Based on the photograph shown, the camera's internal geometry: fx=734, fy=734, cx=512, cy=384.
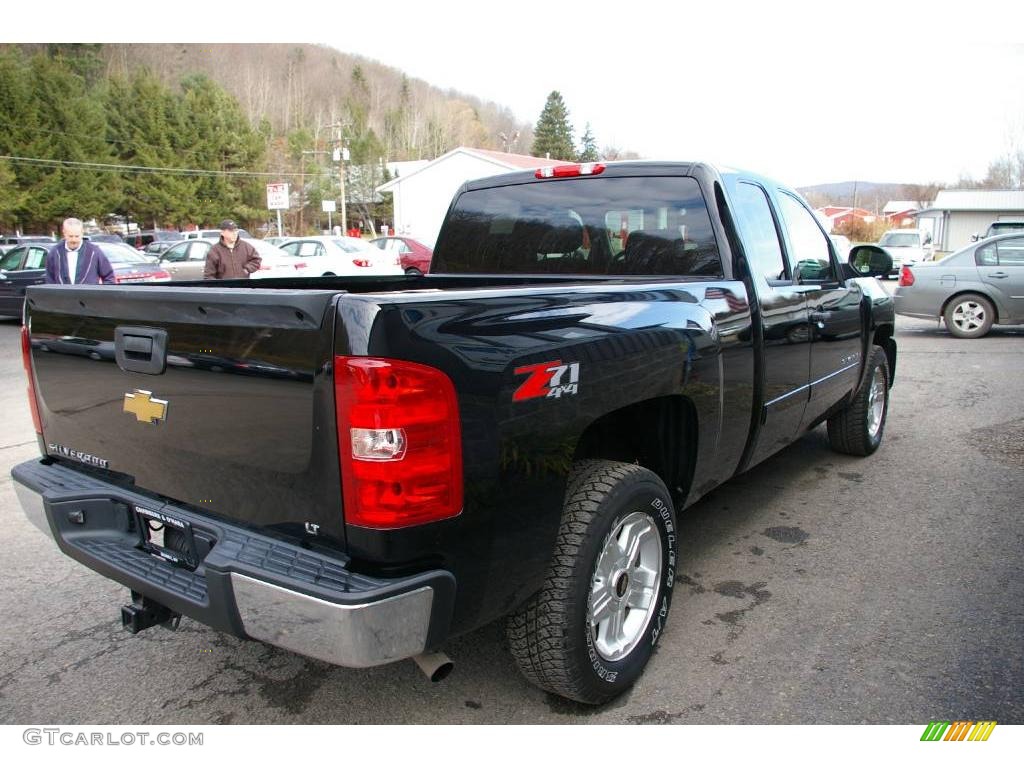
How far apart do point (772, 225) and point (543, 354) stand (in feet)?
7.51

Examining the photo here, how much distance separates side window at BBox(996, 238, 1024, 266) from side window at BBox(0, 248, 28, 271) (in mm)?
17758

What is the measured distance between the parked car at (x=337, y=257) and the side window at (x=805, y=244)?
1491cm

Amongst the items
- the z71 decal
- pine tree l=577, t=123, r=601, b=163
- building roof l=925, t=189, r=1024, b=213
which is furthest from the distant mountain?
the z71 decal

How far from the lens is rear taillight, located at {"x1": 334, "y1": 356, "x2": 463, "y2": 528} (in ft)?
5.91

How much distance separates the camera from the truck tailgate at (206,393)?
6.22ft

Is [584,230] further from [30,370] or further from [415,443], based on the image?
[30,370]

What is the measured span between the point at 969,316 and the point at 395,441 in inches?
498

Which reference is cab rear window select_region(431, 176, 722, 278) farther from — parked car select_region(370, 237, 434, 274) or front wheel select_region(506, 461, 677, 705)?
parked car select_region(370, 237, 434, 274)

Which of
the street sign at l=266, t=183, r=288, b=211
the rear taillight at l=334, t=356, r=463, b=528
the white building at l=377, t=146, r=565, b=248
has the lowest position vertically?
the rear taillight at l=334, t=356, r=463, b=528

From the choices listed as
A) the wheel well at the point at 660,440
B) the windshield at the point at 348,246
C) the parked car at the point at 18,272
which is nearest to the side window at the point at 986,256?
the wheel well at the point at 660,440

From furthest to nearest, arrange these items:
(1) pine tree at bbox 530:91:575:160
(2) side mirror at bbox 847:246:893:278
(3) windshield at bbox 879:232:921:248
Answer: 1. (1) pine tree at bbox 530:91:575:160
2. (3) windshield at bbox 879:232:921:248
3. (2) side mirror at bbox 847:246:893:278

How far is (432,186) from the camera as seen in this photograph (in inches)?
2361

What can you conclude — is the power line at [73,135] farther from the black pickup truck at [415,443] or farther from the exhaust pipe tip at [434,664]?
the exhaust pipe tip at [434,664]

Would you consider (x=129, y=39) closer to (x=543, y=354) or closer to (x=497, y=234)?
(x=497, y=234)
